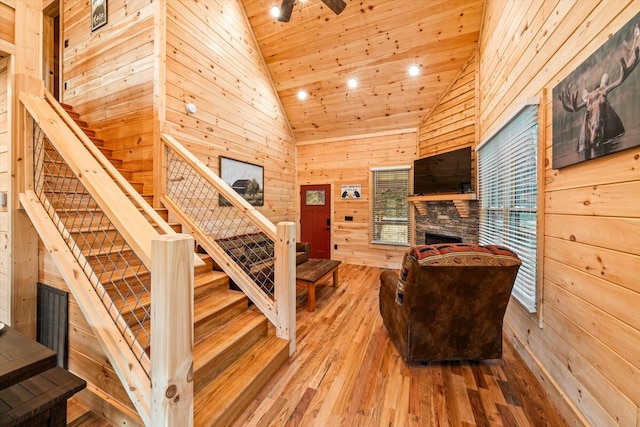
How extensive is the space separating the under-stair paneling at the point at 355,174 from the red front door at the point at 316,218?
0.14 m

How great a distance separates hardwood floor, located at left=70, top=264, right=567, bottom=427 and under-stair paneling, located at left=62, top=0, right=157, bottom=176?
277cm

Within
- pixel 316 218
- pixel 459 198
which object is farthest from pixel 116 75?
pixel 459 198

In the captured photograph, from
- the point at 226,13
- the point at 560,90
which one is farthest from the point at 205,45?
the point at 560,90

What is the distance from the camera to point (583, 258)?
4.74ft

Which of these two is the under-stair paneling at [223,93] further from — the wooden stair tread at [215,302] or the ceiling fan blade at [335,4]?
the wooden stair tread at [215,302]

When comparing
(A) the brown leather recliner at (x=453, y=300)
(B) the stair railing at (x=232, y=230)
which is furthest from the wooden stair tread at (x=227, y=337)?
(A) the brown leather recliner at (x=453, y=300)

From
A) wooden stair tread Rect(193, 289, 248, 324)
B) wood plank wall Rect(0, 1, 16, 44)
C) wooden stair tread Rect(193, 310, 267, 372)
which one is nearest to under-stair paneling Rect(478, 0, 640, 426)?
wooden stair tread Rect(193, 310, 267, 372)

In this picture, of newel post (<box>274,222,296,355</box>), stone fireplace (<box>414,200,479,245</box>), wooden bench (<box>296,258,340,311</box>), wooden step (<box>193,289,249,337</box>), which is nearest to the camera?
wooden step (<box>193,289,249,337</box>)

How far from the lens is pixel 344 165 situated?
5617mm

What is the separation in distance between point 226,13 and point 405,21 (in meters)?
2.82

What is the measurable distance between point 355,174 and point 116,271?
4532 mm

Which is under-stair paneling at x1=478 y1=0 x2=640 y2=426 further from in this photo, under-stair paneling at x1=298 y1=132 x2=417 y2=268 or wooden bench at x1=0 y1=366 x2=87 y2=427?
under-stair paneling at x1=298 y1=132 x2=417 y2=268

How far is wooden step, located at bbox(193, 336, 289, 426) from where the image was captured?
140cm

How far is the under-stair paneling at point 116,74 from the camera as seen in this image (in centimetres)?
292
